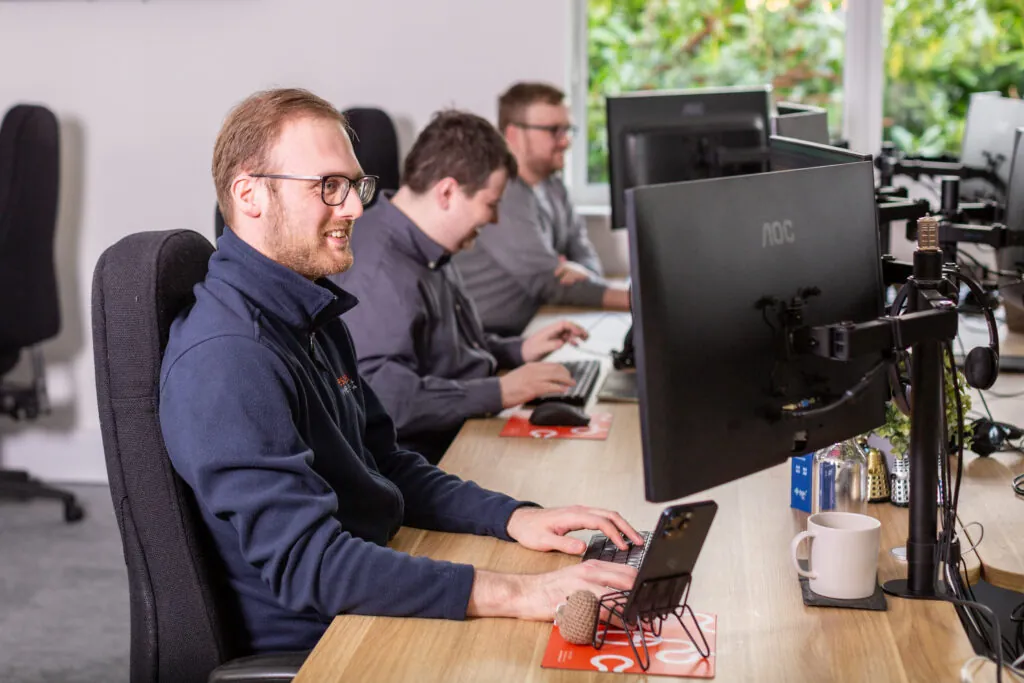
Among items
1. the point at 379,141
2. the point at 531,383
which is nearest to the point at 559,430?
the point at 531,383

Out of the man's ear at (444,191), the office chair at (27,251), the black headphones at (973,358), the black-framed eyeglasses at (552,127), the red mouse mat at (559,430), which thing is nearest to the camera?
the black headphones at (973,358)

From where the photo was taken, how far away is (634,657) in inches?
48.7

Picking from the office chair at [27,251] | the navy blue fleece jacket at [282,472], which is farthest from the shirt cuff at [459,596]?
the office chair at [27,251]

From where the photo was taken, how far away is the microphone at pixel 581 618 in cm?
125

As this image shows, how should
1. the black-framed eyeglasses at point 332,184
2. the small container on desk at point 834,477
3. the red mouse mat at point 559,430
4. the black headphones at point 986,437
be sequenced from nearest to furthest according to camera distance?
1. the black-framed eyeglasses at point 332,184
2. the small container on desk at point 834,477
3. the black headphones at point 986,437
4. the red mouse mat at point 559,430

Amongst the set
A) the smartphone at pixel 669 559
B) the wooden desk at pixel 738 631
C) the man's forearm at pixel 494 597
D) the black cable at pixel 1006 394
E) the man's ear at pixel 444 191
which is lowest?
the black cable at pixel 1006 394

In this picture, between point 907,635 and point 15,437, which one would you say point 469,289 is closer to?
point 15,437

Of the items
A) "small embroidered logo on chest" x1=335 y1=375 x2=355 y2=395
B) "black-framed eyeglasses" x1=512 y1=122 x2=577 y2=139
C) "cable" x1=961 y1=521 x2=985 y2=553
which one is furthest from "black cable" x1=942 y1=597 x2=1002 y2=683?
"black-framed eyeglasses" x1=512 y1=122 x2=577 y2=139

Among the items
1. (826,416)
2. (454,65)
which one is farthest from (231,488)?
(454,65)

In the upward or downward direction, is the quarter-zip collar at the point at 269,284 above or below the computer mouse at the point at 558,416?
above

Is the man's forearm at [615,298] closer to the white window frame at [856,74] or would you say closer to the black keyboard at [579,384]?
the black keyboard at [579,384]

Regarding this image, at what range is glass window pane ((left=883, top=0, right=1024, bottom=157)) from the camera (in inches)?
165

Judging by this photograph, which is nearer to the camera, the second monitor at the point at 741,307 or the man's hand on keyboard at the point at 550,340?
the second monitor at the point at 741,307

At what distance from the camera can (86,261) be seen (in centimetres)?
407
